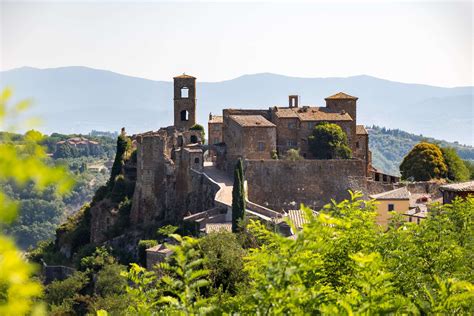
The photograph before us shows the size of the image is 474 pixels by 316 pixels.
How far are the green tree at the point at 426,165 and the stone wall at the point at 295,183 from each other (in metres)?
11.9

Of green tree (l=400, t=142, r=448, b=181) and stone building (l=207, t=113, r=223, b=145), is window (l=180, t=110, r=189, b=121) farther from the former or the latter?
green tree (l=400, t=142, r=448, b=181)

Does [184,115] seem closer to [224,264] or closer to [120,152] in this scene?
[120,152]

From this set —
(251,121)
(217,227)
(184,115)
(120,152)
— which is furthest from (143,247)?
(184,115)

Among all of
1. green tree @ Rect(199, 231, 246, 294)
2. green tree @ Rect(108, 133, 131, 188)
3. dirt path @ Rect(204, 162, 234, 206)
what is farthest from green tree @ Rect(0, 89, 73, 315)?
green tree @ Rect(108, 133, 131, 188)

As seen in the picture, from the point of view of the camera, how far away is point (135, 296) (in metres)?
16.9

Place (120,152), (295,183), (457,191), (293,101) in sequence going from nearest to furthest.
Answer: (457,191)
(295,183)
(293,101)
(120,152)

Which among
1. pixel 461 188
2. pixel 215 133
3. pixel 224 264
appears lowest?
pixel 224 264

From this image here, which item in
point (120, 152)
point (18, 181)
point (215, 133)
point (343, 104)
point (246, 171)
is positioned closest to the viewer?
point (18, 181)

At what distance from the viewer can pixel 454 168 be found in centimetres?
6894

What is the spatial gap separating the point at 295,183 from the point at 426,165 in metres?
15.6

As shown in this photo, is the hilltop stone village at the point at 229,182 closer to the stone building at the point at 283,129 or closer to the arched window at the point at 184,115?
the stone building at the point at 283,129

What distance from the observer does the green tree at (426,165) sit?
67062 millimetres

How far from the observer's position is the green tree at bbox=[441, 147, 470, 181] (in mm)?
67706

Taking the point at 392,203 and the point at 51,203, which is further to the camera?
the point at 51,203
